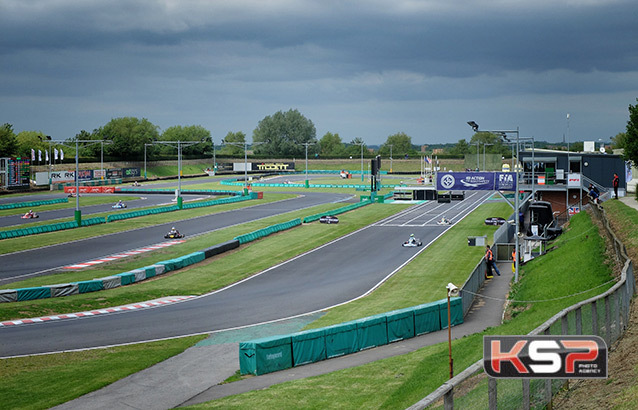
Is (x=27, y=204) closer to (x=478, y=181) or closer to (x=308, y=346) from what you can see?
(x=478, y=181)

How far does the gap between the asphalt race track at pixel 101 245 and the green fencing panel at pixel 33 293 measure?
19.2 feet

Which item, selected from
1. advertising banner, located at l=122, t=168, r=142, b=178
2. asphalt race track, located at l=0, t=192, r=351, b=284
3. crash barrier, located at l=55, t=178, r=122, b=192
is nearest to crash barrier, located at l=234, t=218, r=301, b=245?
asphalt race track, located at l=0, t=192, r=351, b=284

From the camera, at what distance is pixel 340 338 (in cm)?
2717

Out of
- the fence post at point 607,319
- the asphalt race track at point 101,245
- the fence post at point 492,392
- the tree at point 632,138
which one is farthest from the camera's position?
the tree at point 632,138

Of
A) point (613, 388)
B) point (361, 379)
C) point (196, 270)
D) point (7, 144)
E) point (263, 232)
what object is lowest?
point (361, 379)

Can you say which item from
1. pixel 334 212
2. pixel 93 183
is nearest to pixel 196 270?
pixel 334 212

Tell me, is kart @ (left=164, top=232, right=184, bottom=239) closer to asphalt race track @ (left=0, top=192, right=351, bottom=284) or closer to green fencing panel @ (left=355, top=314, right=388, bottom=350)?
asphalt race track @ (left=0, top=192, right=351, bottom=284)

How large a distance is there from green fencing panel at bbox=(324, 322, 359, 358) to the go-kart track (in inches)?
281

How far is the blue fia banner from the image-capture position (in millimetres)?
53438

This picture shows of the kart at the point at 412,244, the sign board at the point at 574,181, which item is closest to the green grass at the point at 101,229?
the kart at the point at 412,244

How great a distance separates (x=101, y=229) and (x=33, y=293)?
105ft

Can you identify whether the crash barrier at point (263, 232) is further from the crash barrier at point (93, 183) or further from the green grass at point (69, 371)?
the crash barrier at point (93, 183)

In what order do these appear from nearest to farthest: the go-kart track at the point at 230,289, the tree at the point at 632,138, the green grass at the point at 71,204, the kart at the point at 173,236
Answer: the go-kart track at the point at 230,289 → the tree at the point at 632,138 → the kart at the point at 173,236 → the green grass at the point at 71,204

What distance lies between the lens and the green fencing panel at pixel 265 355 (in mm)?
24578
